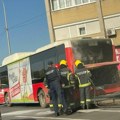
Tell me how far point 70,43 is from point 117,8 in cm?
2048

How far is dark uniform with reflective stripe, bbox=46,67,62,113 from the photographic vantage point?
15.9 m

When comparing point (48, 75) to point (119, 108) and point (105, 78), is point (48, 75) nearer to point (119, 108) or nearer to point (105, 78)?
point (119, 108)

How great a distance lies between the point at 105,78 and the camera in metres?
19.3

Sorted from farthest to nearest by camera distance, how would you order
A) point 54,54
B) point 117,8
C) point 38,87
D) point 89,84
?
1. point 117,8
2. point 38,87
3. point 54,54
4. point 89,84

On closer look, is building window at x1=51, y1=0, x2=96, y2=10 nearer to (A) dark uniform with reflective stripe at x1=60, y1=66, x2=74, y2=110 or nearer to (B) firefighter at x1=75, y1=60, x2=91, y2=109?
(B) firefighter at x1=75, y1=60, x2=91, y2=109

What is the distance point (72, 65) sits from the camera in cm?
1855

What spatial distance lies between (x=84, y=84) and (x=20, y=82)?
7.88 metres

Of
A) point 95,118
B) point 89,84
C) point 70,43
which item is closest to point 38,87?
point 70,43

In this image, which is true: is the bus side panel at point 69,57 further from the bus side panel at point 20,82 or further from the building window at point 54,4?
the building window at point 54,4

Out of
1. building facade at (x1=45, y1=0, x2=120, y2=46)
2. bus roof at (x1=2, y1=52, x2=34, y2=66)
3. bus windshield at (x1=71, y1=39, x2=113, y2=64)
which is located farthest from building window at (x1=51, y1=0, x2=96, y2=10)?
bus windshield at (x1=71, y1=39, x2=113, y2=64)

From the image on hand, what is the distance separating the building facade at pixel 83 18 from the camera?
38.6 meters

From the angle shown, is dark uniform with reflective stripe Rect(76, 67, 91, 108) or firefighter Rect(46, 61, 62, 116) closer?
firefighter Rect(46, 61, 62, 116)

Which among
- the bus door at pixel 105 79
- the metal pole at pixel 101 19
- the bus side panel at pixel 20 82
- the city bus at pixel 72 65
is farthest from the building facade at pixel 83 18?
the bus door at pixel 105 79

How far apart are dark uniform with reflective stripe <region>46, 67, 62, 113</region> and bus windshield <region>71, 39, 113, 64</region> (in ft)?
10.0
